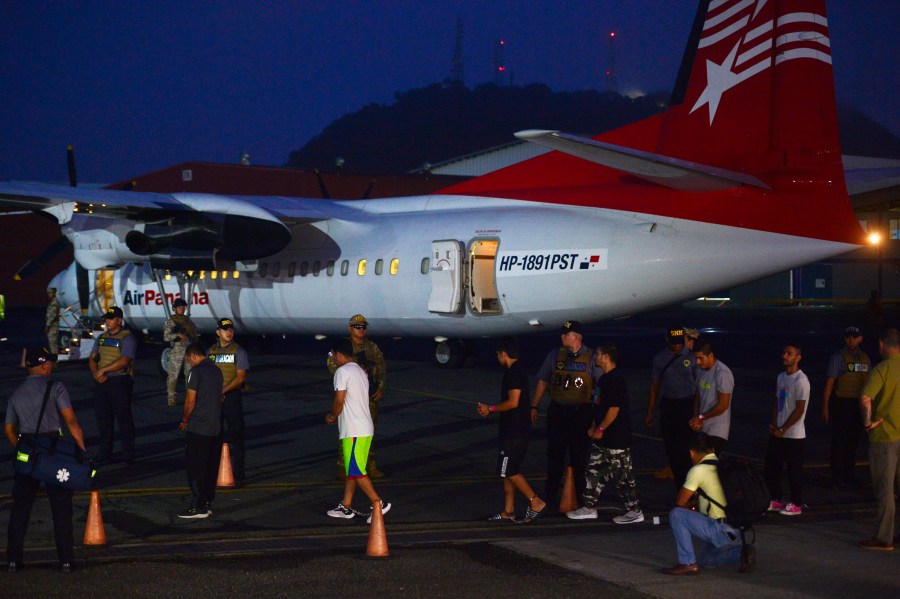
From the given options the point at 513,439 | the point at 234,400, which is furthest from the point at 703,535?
the point at 234,400

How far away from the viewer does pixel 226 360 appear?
11.4m

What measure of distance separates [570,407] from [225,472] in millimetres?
4120

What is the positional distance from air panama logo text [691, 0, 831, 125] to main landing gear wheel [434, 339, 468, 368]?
904 cm

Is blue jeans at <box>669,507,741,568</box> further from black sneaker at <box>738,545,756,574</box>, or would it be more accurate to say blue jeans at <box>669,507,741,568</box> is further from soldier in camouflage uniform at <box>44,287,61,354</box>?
soldier in camouflage uniform at <box>44,287,61,354</box>

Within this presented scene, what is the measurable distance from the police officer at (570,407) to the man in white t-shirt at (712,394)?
1.18 metres

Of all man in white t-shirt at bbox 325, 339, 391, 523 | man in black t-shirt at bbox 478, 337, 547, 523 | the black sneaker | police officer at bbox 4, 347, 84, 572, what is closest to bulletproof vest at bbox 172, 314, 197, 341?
man in white t-shirt at bbox 325, 339, 391, 523

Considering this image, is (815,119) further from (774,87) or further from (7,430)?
(7,430)

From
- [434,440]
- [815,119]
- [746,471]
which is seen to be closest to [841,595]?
[746,471]

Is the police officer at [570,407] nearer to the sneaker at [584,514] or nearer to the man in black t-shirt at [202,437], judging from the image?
the sneaker at [584,514]

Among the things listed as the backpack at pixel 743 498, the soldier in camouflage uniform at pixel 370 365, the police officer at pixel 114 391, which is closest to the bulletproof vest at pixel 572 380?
the soldier in camouflage uniform at pixel 370 365

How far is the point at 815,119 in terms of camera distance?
1502 centimetres

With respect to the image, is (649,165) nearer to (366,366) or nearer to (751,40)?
(751,40)

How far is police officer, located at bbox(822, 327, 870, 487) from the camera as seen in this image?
11.0 meters

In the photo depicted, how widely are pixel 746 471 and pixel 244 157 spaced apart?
55252 millimetres
